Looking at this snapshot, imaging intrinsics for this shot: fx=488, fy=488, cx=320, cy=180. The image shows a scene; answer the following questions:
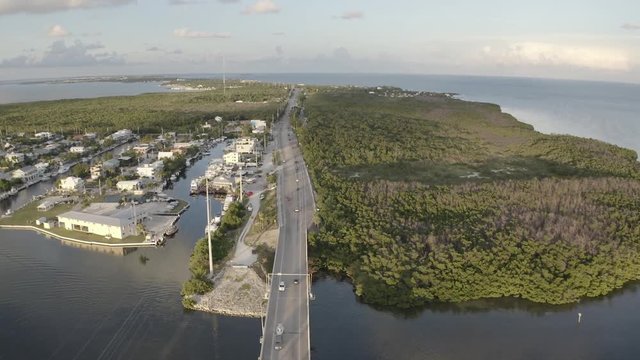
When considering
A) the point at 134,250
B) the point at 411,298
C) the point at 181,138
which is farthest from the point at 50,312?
the point at 181,138

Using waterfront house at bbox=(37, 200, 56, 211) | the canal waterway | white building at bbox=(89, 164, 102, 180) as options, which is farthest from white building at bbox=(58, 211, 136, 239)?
white building at bbox=(89, 164, 102, 180)

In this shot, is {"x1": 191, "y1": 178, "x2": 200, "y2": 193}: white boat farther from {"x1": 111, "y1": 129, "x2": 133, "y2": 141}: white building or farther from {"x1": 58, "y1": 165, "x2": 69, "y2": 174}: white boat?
{"x1": 111, "y1": 129, "x2": 133, "y2": 141}: white building

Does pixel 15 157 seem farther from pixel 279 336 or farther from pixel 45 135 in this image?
pixel 279 336

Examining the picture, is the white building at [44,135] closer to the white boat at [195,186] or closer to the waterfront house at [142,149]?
the waterfront house at [142,149]

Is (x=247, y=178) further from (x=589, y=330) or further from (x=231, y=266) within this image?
(x=589, y=330)

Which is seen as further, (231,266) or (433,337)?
(231,266)

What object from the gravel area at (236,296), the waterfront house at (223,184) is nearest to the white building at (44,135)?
the waterfront house at (223,184)
